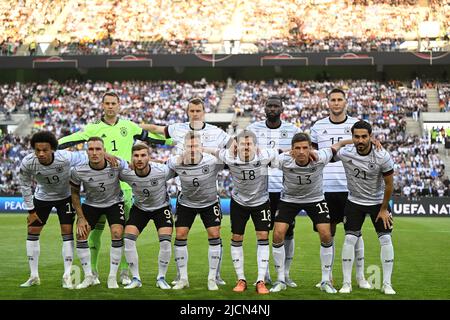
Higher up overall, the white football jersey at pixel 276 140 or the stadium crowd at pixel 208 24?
the stadium crowd at pixel 208 24

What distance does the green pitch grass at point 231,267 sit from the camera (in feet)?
32.8

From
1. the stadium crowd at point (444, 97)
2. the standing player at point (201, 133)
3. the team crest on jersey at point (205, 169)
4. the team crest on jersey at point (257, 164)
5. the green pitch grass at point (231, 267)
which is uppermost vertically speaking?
the stadium crowd at point (444, 97)

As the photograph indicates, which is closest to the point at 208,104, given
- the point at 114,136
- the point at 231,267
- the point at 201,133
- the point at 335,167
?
the point at 231,267

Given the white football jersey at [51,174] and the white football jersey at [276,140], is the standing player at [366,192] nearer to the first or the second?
the white football jersey at [276,140]

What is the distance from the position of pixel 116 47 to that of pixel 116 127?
3750cm

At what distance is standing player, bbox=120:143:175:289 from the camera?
1055 cm

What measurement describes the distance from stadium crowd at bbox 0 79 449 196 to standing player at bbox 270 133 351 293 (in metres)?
25.5

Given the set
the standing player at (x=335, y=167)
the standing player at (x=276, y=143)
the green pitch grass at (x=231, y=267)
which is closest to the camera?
the green pitch grass at (x=231, y=267)

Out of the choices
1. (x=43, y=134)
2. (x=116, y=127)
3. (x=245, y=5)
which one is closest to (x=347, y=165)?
(x=116, y=127)

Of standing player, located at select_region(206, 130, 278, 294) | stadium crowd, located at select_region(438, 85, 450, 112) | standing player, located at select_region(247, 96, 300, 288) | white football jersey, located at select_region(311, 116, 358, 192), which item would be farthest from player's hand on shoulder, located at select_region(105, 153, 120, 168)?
stadium crowd, located at select_region(438, 85, 450, 112)

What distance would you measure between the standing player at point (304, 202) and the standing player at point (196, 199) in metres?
0.83

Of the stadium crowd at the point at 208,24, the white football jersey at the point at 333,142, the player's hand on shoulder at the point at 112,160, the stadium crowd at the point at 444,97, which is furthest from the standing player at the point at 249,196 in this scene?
the stadium crowd at the point at 208,24

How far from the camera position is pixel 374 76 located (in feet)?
155
